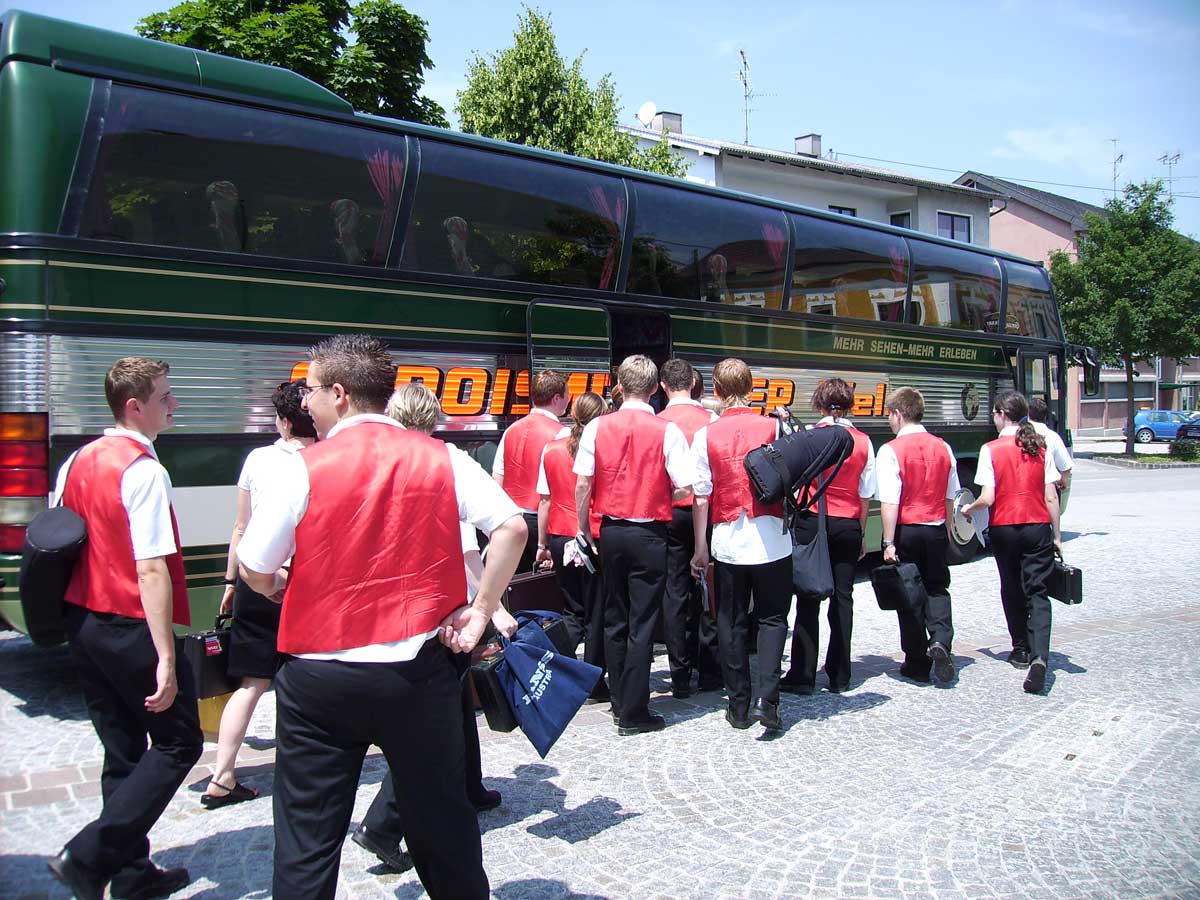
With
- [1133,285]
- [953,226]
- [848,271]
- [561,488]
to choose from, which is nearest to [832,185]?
[953,226]

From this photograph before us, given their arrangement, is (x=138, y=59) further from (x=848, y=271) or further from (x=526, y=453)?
(x=848, y=271)

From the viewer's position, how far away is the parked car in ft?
135

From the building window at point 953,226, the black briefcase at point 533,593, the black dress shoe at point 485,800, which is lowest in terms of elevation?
the black dress shoe at point 485,800

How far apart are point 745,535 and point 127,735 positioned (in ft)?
10.4

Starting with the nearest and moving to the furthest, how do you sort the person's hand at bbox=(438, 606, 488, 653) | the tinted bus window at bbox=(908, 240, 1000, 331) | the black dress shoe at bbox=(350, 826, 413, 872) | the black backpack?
the person's hand at bbox=(438, 606, 488, 653), the black backpack, the black dress shoe at bbox=(350, 826, 413, 872), the tinted bus window at bbox=(908, 240, 1000, 331)

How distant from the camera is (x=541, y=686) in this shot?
3521mm

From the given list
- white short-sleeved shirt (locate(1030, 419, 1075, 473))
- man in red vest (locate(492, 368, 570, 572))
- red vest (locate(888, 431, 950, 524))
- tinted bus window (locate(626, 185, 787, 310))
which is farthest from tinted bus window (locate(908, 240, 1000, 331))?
man in red vest (locate(492, 368, 570, 572))

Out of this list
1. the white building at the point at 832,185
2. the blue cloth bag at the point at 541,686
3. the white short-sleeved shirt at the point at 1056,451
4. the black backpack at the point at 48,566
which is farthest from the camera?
the white building at the point at 832,185

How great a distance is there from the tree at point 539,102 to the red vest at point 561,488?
46.3 feet

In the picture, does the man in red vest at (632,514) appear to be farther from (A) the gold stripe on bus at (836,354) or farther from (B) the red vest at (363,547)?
(A) the gold stripe on bus at (836,354)

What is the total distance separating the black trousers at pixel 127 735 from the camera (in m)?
3.20

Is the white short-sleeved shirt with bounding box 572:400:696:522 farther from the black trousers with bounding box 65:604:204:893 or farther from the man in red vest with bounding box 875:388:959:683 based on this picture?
the black trousers with bounding box 65:604:204:893

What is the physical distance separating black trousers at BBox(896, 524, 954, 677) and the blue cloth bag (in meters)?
3.30

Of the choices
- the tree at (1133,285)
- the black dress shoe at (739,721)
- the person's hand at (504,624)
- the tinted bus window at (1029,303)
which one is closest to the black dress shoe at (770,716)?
the black dress shoe at (739,721)
